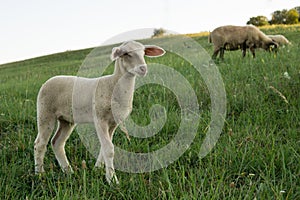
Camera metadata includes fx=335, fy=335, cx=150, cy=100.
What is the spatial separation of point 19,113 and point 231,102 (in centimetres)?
319

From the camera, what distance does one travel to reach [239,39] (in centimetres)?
1108

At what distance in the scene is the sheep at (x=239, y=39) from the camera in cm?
1109

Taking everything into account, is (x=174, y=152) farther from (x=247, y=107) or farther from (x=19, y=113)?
(x=19, y=113)

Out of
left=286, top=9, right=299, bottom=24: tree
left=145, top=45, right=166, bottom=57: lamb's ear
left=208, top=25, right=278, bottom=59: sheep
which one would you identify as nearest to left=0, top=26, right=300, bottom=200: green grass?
left=145, top=45, right=166, bottom=57: lamb's ear

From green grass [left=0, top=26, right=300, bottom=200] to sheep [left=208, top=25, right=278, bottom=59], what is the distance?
18.3 ft

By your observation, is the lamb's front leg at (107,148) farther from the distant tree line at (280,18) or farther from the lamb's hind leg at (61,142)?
the distant tree line at (280,18)

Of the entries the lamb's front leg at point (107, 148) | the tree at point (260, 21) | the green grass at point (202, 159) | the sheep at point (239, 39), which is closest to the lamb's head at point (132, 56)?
the lamb's front leg at point (107, 148)

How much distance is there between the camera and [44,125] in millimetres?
3109

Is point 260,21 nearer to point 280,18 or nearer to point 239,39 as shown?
point 280,18

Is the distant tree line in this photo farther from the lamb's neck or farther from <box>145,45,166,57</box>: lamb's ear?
the lamb's neck

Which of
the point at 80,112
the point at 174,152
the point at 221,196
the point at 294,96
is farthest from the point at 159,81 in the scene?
the point at 221,196

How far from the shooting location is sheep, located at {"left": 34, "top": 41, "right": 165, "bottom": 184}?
8.70 ft

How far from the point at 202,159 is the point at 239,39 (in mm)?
8669

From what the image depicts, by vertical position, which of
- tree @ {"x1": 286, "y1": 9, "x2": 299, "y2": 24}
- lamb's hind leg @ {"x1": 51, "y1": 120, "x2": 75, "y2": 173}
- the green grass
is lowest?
the green grass
